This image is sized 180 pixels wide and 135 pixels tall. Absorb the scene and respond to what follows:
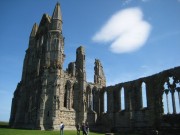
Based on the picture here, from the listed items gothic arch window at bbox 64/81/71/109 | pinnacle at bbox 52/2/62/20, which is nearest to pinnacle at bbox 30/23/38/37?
pinnacle at bbox 52/2/62/20

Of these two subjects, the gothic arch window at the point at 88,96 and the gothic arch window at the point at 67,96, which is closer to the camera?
the gothic arch window at the point at 67,96

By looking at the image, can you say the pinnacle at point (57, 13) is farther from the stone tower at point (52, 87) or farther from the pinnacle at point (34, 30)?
the pinnacle at point (34, 30)

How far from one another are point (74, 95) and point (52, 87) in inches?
193

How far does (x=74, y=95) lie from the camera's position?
123 ft

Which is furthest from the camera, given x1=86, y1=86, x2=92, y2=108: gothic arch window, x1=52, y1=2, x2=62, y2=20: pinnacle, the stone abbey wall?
x1=52, y1=2, x2=62, y2=20: pinnacle

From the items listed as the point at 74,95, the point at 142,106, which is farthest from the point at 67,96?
the point at 142,106

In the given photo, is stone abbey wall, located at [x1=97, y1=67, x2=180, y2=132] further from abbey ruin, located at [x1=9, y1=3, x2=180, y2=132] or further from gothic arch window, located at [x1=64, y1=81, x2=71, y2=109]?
gothic arch window, located at [x1=64, y1=81, x2=71, y2=109]

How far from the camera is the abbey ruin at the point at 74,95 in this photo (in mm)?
31359

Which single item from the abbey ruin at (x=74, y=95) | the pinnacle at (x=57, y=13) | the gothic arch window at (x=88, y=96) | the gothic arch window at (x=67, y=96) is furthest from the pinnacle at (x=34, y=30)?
the gothic arch window at (x=88, y=96)

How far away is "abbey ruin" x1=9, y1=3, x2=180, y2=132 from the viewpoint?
31359 mm

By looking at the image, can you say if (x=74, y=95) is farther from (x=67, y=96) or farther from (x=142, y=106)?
(x=142, y=106)

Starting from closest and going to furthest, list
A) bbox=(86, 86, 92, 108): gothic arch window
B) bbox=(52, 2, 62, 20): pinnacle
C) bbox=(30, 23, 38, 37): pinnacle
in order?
1. bbox=(86, 86, 92, 108): gothic arch window
2. bbox=(52, 2, 62, 20): pinnacle
3. bbox=(30, 23, 38, 37): pinnacle

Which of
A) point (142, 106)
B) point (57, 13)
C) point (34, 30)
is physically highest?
point (57, 13)

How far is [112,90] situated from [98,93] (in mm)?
3087
